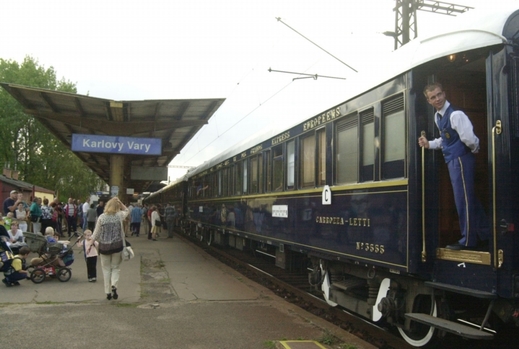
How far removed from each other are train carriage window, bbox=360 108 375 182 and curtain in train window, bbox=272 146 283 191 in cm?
337

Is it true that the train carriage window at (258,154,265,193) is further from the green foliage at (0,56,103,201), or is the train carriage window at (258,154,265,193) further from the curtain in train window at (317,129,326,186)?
the green foliage at (0,56,103,201)

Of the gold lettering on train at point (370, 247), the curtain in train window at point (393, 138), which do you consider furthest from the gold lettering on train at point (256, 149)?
the curtain in train window at point (393, 138)

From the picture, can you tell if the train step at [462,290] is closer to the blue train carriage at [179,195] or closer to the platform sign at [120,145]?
the platform sign at [120,145]

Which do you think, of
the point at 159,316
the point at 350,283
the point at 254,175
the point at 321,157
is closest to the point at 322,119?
the point at 321,157

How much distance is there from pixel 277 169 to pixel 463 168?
528 centimetres

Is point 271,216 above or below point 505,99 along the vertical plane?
below

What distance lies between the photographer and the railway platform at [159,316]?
609 cm

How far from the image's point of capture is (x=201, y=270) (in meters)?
12.6

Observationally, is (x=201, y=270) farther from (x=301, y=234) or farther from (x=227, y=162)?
(x=301, y=234)

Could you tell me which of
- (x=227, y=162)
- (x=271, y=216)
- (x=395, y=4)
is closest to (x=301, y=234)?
(x=271, y=216)

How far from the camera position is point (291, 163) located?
9328 millimetres

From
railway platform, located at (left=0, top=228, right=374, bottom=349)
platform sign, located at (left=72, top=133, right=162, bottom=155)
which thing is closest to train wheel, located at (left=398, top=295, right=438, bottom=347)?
railway platform, located at (left=0, top=228, right=374, bottom=349)

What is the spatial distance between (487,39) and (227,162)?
1089 cm

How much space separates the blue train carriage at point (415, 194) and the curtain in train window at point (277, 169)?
116cm
